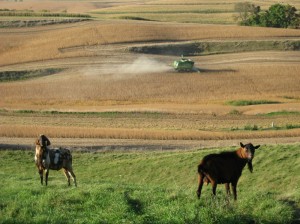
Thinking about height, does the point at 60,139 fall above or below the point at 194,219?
below

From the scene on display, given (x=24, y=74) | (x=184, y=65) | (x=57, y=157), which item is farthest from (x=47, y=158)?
(x=24, y=74)

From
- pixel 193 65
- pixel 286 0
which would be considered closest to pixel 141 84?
pixel 193 65

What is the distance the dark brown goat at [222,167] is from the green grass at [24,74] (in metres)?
58.3

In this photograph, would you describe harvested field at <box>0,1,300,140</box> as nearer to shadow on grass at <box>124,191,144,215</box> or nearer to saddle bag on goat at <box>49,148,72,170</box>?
saddle bag on goat at <box>49,148,72,170</box>

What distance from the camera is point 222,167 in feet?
55.6

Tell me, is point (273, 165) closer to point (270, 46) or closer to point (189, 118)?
point (189, 118)

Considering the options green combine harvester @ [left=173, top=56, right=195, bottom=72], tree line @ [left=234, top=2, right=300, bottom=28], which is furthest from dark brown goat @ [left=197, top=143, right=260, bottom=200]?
tree line @ [left=234, top=2, right=300, bottom=28]

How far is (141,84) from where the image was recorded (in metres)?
69.9

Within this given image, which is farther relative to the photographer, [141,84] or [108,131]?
[141,84]

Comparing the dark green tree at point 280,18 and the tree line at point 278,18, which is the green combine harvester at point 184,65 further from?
the dark green tree at point 280,18

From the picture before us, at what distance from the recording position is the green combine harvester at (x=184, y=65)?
73625 mm

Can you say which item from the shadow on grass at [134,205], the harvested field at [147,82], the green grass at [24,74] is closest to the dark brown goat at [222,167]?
the shadow on grass at [134,205]

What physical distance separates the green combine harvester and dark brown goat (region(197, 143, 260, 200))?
2218 inches

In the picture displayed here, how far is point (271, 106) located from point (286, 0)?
99923 mm
